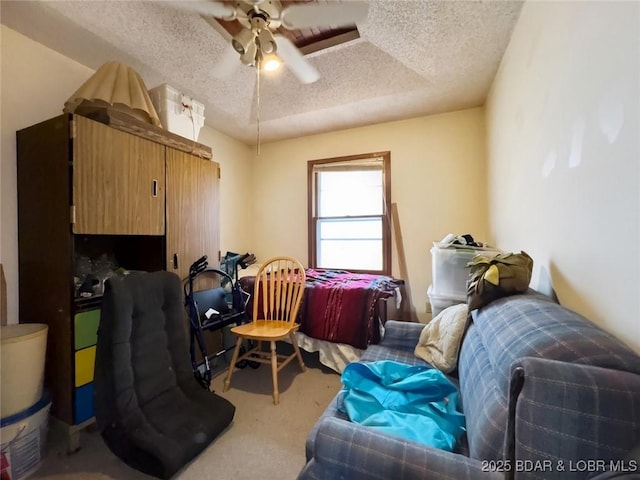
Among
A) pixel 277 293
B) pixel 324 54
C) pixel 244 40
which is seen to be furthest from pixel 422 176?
pixel 244 40

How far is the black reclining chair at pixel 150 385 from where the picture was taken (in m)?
1.40

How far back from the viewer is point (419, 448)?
0.85 metres

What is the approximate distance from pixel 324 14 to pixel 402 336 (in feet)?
6.67

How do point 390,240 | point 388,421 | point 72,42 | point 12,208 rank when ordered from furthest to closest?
point 390,240
point 72,42
point 12,208
point 388,421

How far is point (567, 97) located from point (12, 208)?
314 cm

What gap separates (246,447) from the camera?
1.64 metres

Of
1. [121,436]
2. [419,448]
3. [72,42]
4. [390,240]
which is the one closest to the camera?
[419,448]

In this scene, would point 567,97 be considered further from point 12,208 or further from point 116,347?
point 12,208

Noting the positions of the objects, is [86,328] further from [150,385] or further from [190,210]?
[190,210]

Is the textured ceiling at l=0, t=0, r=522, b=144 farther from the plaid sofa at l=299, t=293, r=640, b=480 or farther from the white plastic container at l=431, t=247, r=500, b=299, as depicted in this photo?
the plaid sofa at l=299, t=293, r=640, b=480

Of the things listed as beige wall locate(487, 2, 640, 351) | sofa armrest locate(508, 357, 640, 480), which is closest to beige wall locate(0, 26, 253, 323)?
sofa armrest locate(508, 357, 640, 480)

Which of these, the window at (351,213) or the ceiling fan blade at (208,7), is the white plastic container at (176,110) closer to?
the ceiling fan blade at (208,7)

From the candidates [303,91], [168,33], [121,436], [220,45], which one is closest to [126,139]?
[168,33]

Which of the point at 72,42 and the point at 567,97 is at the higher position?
the point at 72,42
